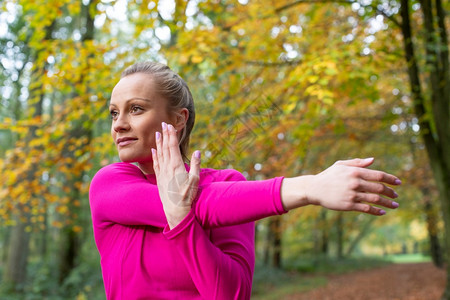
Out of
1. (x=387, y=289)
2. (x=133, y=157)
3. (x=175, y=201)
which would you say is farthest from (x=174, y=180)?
(x=387, y=289)

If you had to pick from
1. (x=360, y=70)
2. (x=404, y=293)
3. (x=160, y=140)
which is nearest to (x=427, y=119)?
(x=360, y=70)

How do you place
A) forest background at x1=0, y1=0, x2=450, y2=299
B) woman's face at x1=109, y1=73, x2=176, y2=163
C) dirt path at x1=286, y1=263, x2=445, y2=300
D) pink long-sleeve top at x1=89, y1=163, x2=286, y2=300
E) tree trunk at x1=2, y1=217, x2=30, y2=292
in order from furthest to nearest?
dirt path at x1=286, y1=263, x2=445, y2=300 < tree trunk at x1=2, y1=217, x2=30, y2=292 < forest background at x1=0, y1=0, x2=450, y2=299 < woman's face at x1=109, y1=73, x2=176, y2=163 < pink long-sleeve top at x1=89, y1=163, x2=286, y2=300

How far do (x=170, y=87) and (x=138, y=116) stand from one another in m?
0.15

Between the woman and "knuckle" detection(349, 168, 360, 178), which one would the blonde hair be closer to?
the woman

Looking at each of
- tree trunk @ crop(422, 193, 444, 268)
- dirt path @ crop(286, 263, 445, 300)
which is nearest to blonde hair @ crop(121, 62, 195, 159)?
dirt path @ crop(286, 263, 445, 300)

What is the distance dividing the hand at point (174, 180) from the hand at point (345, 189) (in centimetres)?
27

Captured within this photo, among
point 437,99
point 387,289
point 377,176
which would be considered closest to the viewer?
point 377,176

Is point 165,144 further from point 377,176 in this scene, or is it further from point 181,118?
point 377,176

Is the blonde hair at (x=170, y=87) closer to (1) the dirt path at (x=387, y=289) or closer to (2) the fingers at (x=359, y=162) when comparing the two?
(2) the fingers at (x=359, y=162)

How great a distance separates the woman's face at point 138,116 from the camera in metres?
1.34

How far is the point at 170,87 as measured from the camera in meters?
1.38

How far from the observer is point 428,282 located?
1405 centimetres

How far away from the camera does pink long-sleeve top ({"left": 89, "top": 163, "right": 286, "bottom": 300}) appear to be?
3.51 ft

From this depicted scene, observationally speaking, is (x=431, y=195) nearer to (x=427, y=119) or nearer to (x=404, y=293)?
(x=404, y=293)
